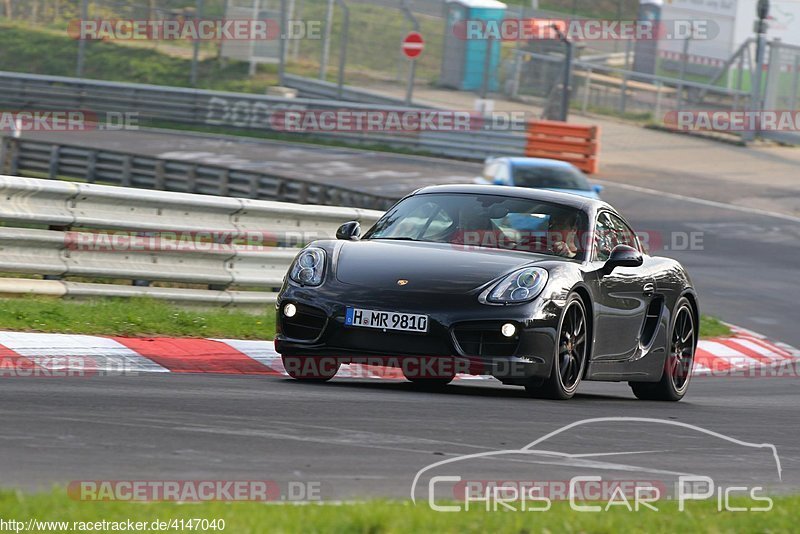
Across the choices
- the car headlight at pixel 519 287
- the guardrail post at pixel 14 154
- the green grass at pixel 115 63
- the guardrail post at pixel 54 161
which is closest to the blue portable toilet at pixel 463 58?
the green grass at pixel 115 63

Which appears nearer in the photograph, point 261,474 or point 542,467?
point 261,474

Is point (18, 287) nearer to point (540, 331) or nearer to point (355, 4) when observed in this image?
point (540, 331)

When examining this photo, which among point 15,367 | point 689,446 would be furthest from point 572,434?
point 15,367

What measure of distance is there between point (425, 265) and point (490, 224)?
2.90 feet

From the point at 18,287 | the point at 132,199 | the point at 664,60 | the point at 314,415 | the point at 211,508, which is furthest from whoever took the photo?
the point at 664,60

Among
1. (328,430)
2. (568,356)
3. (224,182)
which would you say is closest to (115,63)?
(224,182)

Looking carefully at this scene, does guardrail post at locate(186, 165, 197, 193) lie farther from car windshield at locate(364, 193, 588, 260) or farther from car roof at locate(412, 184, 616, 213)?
car windshield at locate(364, 193, 588, 260)

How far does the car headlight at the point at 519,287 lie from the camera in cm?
798

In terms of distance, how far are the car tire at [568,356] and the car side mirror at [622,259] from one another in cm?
52

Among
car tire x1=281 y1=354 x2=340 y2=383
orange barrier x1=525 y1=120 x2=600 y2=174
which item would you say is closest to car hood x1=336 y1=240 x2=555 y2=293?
car tire x1=281 y1=354 x2=340 y2=383

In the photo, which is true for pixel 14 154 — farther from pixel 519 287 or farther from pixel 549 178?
pixel 519 287

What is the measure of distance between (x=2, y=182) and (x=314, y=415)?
4616 mm

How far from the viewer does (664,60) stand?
133 feet

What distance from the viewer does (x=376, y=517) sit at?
14.6 ft
